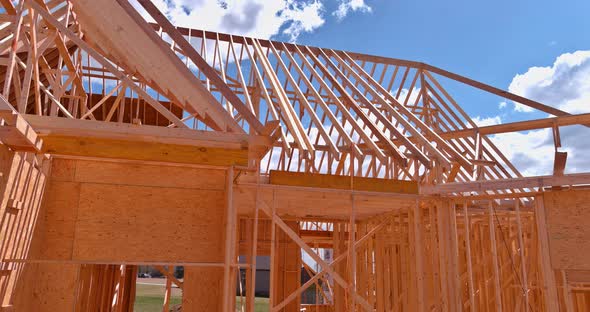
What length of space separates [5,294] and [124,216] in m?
2.18

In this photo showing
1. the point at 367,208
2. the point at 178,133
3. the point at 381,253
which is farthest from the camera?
the point at 381,253

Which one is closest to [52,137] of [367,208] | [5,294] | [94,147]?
[94,147]

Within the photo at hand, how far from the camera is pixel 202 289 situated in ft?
28.7

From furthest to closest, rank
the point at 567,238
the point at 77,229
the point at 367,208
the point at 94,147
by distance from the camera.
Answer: the point at 367,208 → the point at 567,238 → the point at 77,229 → the point at 94,147

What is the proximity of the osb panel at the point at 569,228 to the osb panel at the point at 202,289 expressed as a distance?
613 centimetres

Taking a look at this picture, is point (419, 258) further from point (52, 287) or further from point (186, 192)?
point (52, 287)

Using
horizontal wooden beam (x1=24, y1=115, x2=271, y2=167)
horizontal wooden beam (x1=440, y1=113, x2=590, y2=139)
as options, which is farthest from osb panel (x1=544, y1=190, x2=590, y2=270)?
horizontal wooden beam (x1=24, y1=115, x2=271, y2=167)

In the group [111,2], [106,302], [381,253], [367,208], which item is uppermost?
[111,2]

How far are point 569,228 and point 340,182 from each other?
426cm

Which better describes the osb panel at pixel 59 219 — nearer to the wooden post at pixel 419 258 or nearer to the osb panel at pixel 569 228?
the wooden post at pixel 419 258

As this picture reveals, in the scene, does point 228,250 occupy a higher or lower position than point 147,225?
lower

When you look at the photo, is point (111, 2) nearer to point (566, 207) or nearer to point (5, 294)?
point (5, 294)

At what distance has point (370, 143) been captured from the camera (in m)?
9.92

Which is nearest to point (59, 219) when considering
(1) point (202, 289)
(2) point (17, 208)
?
(2) point (17, 208)
